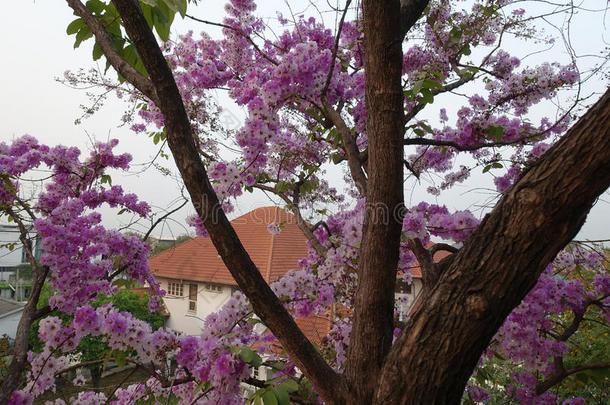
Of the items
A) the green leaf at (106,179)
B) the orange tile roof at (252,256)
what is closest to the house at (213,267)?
the orange tile roof at (252,256)

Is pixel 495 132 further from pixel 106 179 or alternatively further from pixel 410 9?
pixel 106 179

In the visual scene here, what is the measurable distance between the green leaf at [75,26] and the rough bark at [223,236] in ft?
1.97

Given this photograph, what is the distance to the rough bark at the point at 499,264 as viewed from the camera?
0.83 metres

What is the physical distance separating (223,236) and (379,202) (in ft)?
1.83

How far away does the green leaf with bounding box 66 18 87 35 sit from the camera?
134 cm

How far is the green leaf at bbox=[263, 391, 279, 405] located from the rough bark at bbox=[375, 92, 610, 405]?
357 millimetres

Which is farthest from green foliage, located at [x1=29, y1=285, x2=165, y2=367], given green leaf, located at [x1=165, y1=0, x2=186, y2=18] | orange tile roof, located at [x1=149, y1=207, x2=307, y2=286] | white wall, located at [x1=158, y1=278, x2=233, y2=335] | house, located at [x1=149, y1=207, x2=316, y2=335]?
green leaf, located at [x1=165, y1=0, x2=186, y2=18]

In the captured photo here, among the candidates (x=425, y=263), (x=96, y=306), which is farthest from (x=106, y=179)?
(x=96, y=306)

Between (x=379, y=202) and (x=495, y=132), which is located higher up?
(x=495, y=132)

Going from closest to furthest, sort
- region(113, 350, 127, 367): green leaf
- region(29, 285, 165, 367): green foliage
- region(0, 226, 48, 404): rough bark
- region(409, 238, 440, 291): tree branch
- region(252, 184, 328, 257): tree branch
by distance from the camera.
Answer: region(113, 350, 127, 367): green leaf → region(0, 226, 48, 404): rough bark → region(409, 238, 440, 291): tree branch → region(252, 184, 328, 257): tree branch → region(29, 285, 165, 367): green foliage

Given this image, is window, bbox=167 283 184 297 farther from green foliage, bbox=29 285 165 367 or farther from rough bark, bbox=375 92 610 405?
rough bark, bbox=375 92 610 405

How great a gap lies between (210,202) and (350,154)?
1.13 metres

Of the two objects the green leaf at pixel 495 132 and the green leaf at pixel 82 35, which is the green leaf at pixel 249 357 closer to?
the green leaf at pixel 82 35

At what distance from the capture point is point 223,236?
113 cm
